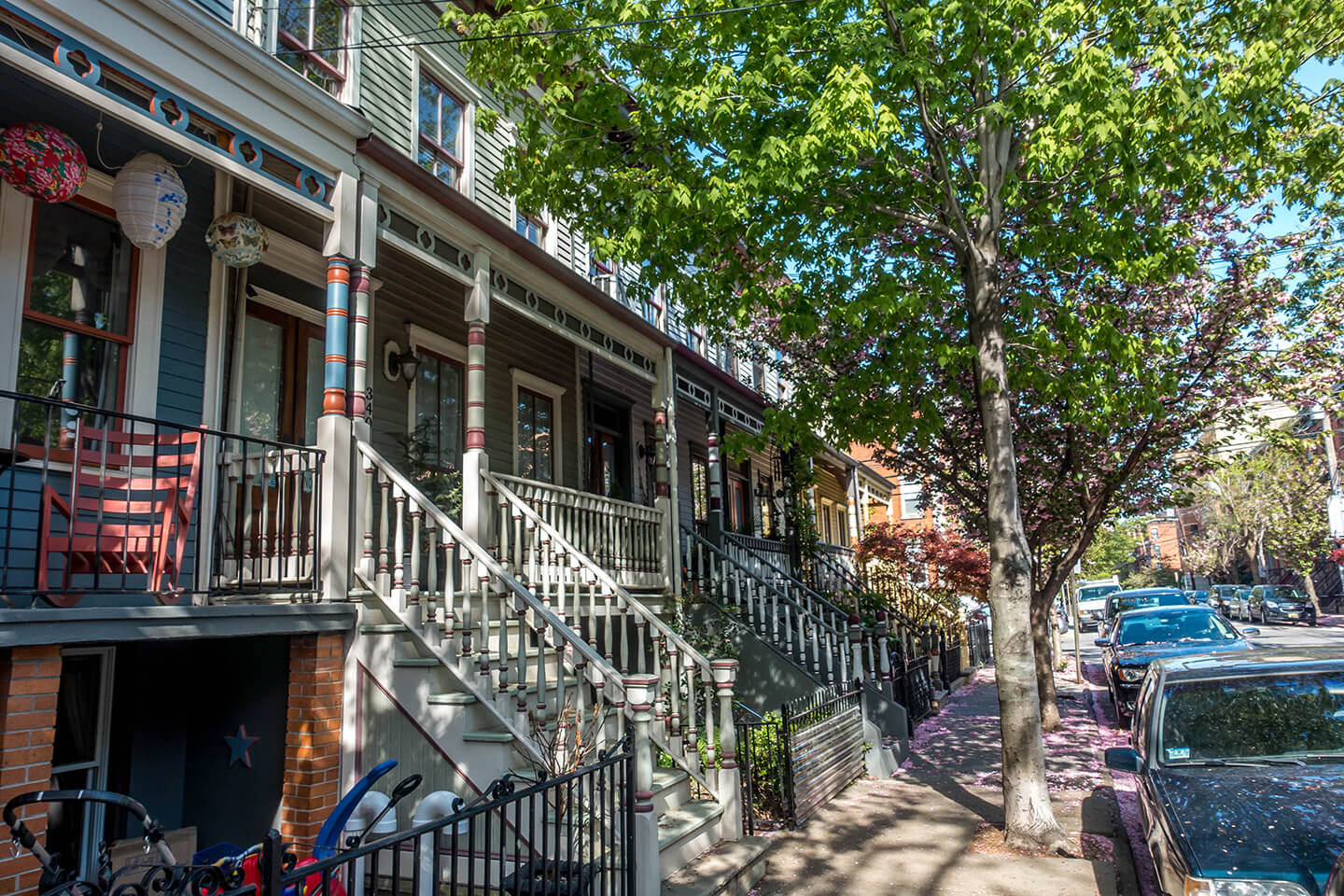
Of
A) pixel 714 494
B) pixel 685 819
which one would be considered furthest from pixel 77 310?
pixel 714 494

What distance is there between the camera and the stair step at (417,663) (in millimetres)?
6766

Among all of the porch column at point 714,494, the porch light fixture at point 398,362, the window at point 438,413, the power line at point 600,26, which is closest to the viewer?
the power line at point 600,26

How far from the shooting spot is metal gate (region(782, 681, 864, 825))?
823 centimetres

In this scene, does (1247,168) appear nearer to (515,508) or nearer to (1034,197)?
(1034,197)

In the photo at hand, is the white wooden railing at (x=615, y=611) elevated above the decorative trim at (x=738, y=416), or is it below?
below

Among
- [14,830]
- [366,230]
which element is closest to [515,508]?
[366,230]

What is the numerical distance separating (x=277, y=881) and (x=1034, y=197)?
8.73 m

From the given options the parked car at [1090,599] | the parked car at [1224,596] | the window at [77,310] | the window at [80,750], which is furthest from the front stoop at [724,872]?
the parked car at [1224,596]

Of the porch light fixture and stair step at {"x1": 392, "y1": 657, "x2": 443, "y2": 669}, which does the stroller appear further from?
the porch light fixture

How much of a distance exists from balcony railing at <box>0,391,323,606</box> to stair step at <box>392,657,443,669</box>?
2.98 feet

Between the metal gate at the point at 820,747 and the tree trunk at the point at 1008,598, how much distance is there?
1815 millimetres

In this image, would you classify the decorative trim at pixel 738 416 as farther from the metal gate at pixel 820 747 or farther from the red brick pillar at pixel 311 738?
the red brick pillar at pixel 311 738

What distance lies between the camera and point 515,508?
868cm

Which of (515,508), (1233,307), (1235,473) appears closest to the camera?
(515,508)
